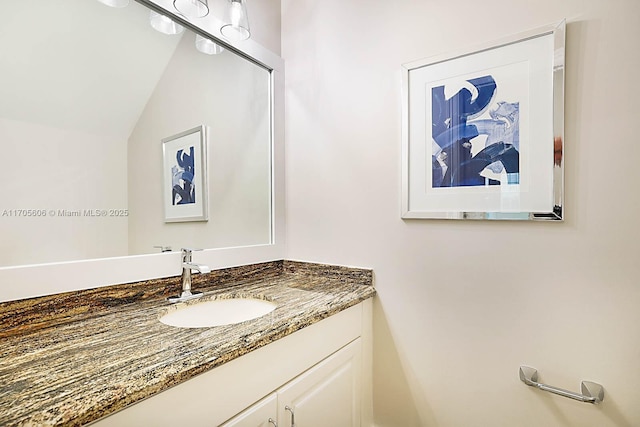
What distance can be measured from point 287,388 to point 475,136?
1.11m

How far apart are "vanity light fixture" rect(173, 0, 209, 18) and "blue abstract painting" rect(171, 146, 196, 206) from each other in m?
0.51

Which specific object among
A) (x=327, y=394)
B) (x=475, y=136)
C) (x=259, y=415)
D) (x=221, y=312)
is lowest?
(x=327, y=394)

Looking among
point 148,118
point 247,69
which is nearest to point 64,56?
point 148,118

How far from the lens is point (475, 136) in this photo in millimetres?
1239

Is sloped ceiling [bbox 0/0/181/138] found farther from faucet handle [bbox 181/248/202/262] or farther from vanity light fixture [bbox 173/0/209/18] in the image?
faucet handle [bbox 181/248/202/262]

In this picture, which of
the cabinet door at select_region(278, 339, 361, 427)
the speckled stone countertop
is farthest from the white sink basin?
the cabinet door at select_region(278, 339, 361, 427)

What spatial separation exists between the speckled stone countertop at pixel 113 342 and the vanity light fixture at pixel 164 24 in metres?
0.99

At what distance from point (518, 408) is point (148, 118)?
1.75 m

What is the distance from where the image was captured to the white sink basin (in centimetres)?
121

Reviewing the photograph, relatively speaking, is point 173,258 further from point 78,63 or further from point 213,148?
point 78,63

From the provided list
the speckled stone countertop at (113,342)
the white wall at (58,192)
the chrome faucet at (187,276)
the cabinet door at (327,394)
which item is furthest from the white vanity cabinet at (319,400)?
the white wall at (58,192)

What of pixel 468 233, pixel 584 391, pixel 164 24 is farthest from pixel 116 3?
pixel 584 391

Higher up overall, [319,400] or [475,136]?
[475,136]

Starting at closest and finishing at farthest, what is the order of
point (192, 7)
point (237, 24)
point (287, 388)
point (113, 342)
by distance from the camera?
point (113, 342)
point (287, 388)
point (192, 7)
point (237, 24)
